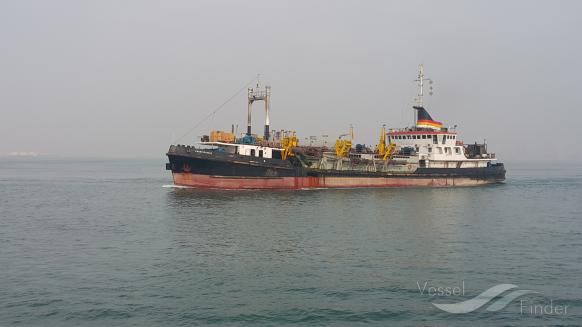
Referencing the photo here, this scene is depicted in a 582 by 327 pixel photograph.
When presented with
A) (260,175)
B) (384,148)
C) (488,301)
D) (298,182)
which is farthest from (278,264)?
(384,148)

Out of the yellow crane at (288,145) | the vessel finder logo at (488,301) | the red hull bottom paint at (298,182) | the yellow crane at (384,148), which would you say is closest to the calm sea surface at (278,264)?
the vessel finder logo at (488,301)

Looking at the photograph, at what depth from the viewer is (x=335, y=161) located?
5766 centimetres

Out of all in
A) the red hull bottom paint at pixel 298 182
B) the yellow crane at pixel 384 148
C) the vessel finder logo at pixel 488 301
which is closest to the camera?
the vessel finder logo at pixel 488 301

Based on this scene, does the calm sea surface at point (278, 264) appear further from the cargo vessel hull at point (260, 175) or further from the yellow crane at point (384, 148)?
the yellow crane at point (384, 148)

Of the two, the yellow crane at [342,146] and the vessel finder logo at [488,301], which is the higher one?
the yellow crane at [342,146]

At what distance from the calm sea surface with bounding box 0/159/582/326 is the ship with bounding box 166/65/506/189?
915 centimetres

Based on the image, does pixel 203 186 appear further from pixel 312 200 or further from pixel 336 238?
pixel 336 238

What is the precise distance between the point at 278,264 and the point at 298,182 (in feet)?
105

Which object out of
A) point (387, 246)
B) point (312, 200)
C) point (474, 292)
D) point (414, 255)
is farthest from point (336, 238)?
point (312, 200)

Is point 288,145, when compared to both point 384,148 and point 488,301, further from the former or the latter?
point 488,301

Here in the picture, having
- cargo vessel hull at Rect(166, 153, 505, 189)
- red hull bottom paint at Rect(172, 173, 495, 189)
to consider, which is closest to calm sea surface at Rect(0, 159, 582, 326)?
cargo vessel hull at Rect(166, 153, 505, 189)

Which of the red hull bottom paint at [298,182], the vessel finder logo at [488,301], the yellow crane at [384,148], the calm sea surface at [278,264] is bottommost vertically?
the vessel finder logo at [488,301]

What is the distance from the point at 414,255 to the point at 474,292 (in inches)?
236

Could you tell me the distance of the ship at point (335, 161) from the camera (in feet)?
166
